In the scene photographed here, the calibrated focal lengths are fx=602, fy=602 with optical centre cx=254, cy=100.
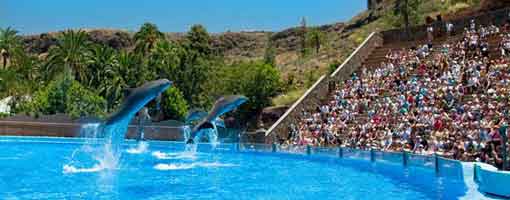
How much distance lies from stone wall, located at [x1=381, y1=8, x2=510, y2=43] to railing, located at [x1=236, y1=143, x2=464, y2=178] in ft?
42.5

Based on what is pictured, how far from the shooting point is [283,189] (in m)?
13.1

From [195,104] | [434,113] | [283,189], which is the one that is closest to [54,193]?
[283,189]

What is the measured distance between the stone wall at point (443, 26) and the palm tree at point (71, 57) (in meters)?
28.3

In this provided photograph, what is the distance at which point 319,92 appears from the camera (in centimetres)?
3114

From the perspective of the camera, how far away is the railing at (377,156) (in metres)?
13.6

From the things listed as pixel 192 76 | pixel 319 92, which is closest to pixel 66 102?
pixel 192 76

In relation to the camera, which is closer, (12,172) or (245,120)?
(12,172)

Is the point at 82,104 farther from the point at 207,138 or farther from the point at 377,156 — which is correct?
the point at 377,156

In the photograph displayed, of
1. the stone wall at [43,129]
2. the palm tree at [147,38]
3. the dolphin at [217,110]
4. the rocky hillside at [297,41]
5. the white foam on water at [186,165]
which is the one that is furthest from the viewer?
the palm tree at [147,38]

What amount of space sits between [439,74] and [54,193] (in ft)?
61.7

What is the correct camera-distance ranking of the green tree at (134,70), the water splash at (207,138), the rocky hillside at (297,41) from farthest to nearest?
the green tree at (134,70), the rocky hillside at (297,41), the water splash at (207,138)

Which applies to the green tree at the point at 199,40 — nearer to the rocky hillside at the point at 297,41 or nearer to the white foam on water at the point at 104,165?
the rocky hillside at the point at 297,41

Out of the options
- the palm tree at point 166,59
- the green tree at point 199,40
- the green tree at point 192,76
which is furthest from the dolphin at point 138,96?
the green tree at point 199,40

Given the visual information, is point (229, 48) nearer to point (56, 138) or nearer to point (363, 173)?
point (56, 138)
